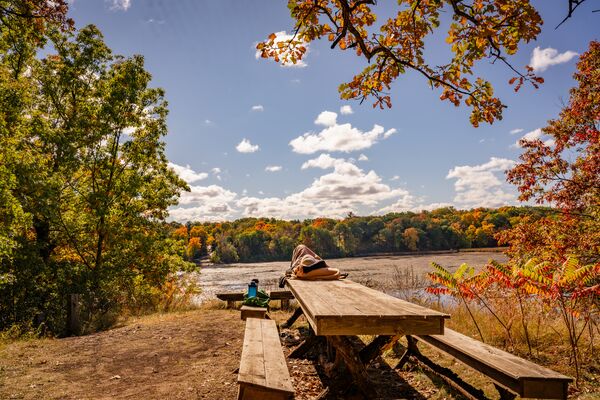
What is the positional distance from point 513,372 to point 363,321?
1133 mm

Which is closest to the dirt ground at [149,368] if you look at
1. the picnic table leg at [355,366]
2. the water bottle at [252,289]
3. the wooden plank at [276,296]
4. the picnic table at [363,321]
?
the picnic table leg at [355,366]

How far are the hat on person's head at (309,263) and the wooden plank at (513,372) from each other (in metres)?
2.39

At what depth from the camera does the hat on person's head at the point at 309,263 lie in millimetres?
5578

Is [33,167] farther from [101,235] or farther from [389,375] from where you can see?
[389,375]

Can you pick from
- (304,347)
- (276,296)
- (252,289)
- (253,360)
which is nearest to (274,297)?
(276,296)

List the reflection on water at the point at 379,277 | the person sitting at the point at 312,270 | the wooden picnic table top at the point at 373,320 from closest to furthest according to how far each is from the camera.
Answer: the wooden picnic table top at the point at 373,320, the person sitting at the point at 312,270, the reflection on water at the point at 379,277

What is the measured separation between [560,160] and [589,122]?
1.10 m

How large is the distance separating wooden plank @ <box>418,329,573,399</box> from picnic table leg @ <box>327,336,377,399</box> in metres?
0.87

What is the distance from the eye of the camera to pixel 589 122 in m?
8.30

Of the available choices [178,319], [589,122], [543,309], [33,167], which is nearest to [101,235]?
[33,167]

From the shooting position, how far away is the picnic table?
290cm

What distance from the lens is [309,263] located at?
18.6 ft

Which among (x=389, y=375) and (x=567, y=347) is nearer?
(x=389, y=375)

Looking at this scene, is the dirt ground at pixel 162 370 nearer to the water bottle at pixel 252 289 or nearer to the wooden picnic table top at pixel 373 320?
the water bottle at pixel 252 289
